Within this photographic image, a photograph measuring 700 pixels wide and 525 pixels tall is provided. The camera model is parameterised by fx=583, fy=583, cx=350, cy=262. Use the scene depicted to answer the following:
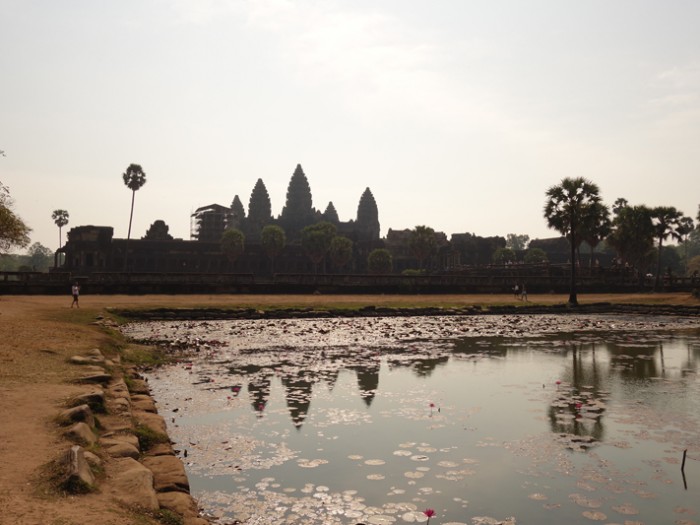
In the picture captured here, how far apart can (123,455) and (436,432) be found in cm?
485

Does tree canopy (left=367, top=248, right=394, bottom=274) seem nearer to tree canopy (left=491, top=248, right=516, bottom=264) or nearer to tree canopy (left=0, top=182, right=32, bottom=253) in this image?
tree canopy (left=491, top=248, right=516, bottom=264)

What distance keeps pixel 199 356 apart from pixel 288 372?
4.17 m

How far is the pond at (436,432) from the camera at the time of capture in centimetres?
655

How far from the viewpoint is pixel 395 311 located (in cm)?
3534

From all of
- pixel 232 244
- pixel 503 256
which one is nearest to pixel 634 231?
pixel 503 256

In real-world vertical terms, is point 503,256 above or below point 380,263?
above

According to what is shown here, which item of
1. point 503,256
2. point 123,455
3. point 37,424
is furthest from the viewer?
point 503,256

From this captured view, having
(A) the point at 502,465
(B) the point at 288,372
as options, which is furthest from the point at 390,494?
(B) the point at 288,372

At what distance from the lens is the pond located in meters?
6.55

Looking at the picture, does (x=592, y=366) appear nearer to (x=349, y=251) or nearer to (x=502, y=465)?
(x=502, y=465)

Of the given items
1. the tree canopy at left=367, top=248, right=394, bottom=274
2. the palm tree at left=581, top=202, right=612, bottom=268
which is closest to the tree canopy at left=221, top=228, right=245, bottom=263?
the tree canopy at left=367, top=248, right=394, bottom=274

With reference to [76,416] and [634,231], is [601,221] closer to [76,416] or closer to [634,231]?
[634,231]

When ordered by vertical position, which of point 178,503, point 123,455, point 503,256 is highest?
point 503,256

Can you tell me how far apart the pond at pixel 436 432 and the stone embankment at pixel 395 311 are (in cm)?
1128
